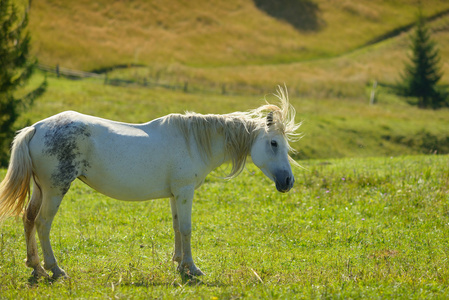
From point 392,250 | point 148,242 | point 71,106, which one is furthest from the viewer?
point 71,106

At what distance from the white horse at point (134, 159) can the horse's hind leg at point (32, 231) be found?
0.01 metres

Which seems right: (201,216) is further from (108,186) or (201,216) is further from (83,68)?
(83,68)

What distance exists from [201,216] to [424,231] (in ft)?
16.5

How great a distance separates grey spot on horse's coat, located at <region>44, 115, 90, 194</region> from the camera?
684cm

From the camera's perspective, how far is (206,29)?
65.6 metres

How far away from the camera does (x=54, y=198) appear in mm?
6945

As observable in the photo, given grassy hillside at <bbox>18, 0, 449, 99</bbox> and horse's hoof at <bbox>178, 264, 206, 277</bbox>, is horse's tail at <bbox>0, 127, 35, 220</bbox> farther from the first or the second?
grassy hillside at <bbox>18, 0, 449, 99</bbox>

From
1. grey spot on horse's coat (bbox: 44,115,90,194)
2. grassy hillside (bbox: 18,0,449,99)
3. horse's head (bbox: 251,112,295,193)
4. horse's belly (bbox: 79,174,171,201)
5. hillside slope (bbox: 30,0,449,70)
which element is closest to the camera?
grey spot on horse's coat (bbox: 44,115,90,194)

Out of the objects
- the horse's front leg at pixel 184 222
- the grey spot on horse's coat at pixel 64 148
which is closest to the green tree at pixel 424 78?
the horse's front leg at pixel 184 222

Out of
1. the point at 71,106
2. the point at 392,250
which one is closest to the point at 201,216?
the point at 392,250

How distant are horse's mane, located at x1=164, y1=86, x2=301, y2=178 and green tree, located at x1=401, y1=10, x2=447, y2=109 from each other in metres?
43.2

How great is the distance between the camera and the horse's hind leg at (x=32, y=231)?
6965 mm

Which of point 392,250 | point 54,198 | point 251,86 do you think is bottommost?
point 392,250

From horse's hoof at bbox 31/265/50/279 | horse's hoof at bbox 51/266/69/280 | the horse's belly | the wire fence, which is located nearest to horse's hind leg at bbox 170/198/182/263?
the horse's belly
